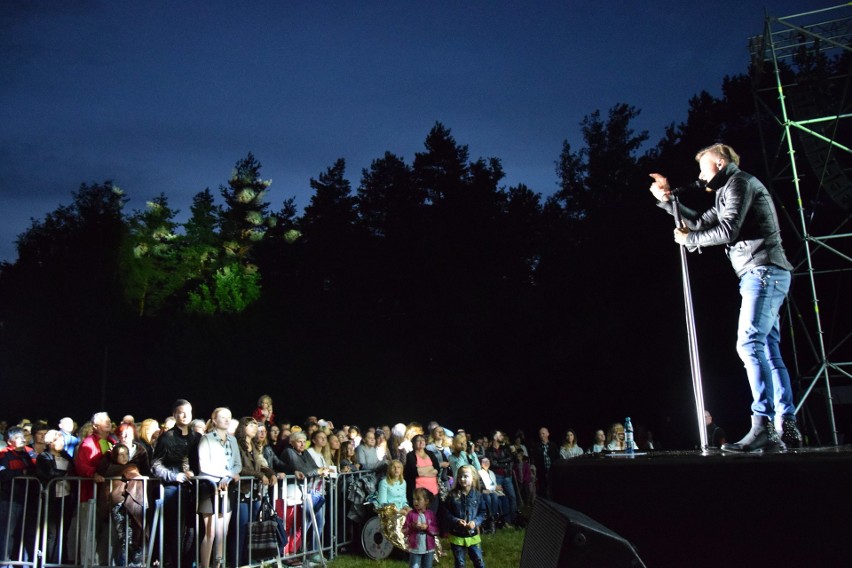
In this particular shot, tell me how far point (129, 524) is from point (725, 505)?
6.88 m

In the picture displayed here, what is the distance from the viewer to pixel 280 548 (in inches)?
318

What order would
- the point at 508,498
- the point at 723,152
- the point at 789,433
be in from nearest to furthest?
1. the point at 789,433
2. the point at 723,152
3. the point at 508,498

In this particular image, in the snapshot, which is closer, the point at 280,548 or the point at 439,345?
the point at 280,548

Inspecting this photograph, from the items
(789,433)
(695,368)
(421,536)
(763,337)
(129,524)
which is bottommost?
(421,536)

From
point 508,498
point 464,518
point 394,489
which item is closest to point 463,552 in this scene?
point 464,518

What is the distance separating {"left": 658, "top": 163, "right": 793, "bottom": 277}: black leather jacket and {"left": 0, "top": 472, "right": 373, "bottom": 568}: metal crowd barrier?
5578 mm

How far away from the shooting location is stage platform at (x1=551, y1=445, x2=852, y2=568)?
2865 millimetres

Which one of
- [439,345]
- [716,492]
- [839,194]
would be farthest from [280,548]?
[439,345]

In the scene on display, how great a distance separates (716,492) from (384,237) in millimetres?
35855

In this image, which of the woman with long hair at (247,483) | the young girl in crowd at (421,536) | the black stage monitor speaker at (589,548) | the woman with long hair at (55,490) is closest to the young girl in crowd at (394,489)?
the young girl in crowd at (421,536)

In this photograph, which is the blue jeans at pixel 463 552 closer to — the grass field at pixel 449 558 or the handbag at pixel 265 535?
the grass field at pixel 449 558

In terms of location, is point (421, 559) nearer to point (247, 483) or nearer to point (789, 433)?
point (247, 483)

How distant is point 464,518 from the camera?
813 centimetres

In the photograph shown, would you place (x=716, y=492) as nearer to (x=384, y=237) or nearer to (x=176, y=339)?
(x=384, y=237)
